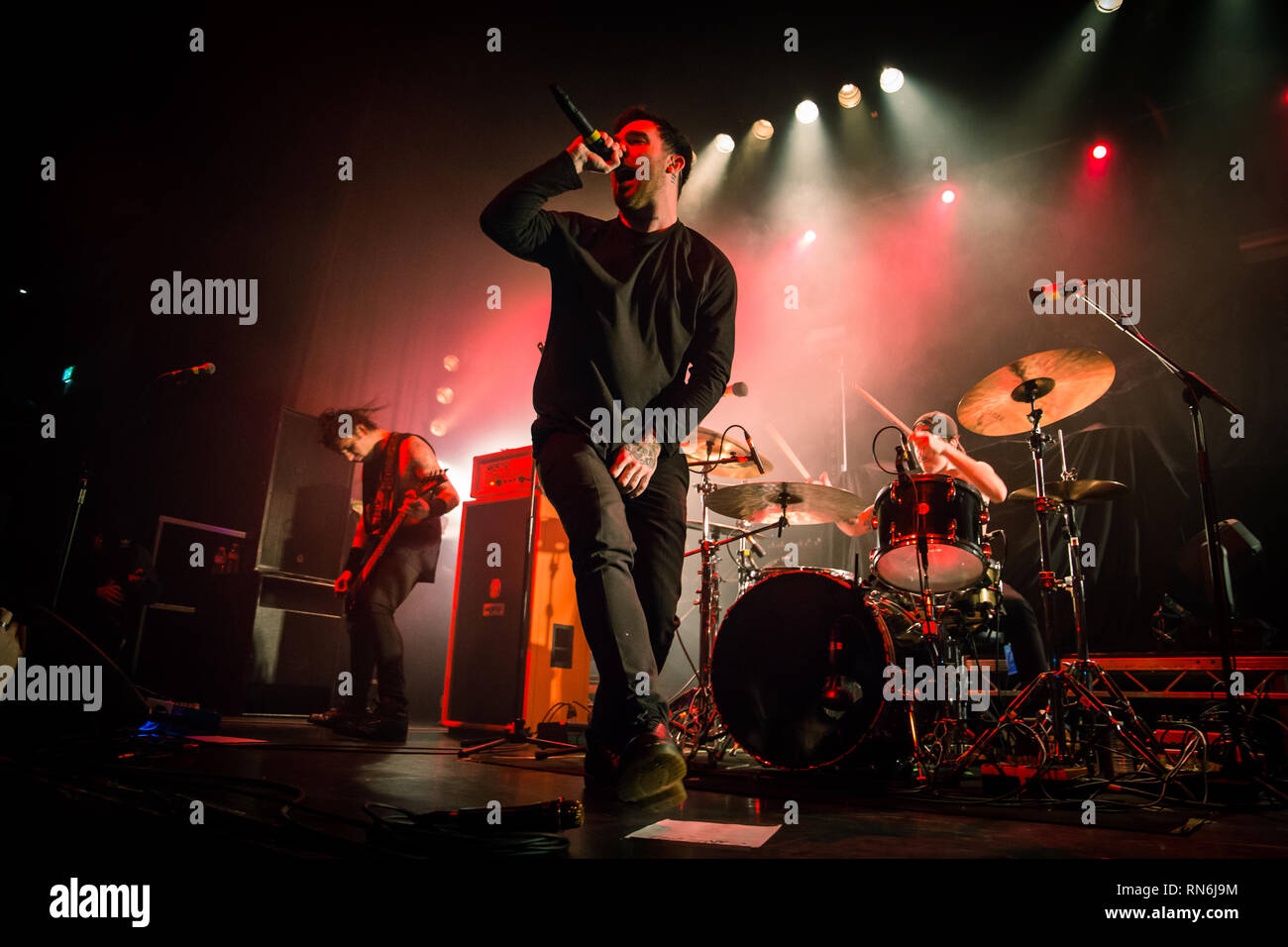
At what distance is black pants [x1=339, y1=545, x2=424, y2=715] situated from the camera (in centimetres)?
461

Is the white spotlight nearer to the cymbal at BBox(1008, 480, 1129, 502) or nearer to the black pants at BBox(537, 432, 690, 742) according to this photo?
the cymbal at BBox(1008, 480, 1129, 502)

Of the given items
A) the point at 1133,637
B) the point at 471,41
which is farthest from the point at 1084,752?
the point at 471,41

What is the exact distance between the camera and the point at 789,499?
4016mm

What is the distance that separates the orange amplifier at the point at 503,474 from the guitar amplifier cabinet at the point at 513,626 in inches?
2.7

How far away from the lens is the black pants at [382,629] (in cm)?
461

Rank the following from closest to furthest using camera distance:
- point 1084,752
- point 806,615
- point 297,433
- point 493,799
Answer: point 493,799
point 806,615
point 1084,752
point 297,433

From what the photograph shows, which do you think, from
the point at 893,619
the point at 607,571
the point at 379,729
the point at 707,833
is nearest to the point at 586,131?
the point at 607,571

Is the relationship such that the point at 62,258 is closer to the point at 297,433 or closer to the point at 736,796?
the point at 297,433

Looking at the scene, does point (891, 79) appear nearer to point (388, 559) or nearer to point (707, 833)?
point (388, 559)

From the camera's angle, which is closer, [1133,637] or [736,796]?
[736,796]

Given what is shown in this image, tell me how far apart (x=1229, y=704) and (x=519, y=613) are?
13.5 ft

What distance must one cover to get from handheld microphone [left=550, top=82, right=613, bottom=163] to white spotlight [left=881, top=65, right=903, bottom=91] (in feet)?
21.9

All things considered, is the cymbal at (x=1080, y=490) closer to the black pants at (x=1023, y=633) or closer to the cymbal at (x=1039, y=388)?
the cymbal at (x=1039, y=388)

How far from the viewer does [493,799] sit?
188 centimetres
